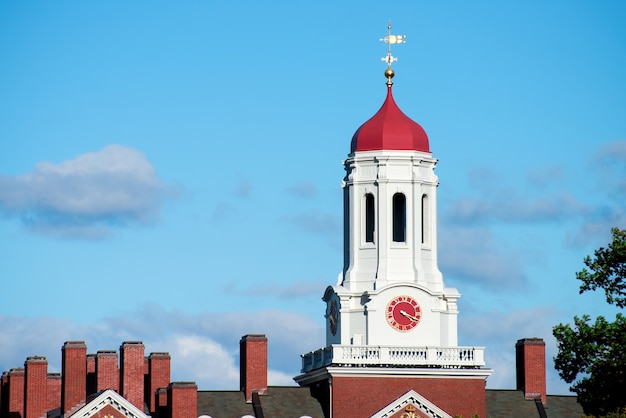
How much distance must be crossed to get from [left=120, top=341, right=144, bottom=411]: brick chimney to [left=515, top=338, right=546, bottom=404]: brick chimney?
1917cm

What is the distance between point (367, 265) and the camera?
110 m

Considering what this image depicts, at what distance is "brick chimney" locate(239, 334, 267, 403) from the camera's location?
110 metres

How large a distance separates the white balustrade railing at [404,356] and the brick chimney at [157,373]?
776 cm

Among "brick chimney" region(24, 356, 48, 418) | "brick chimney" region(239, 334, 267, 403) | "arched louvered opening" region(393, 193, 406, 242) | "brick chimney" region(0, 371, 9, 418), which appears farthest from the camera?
"brick chimney" region(0, 371, 9, 418)

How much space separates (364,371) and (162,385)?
406 inches

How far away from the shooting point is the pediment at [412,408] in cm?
10731

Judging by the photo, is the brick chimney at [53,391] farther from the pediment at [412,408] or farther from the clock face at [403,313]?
the clock face at [403,313]

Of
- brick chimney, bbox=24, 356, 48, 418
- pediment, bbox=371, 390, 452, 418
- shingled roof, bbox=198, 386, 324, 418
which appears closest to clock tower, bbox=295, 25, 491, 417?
pediment, bbox=371, 390, 452, 418

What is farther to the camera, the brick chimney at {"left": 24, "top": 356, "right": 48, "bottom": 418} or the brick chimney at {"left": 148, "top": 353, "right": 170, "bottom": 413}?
the brick chimney at {"left": 24, "top": 356, "right": 48, "bottom": 418}

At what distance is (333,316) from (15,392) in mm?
17885

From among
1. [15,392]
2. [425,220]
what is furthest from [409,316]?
[15,392]

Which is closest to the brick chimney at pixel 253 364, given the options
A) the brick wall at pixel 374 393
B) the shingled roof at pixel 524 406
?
the brick wall at pixel 374 393

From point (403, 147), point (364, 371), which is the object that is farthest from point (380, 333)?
point (403, 147)

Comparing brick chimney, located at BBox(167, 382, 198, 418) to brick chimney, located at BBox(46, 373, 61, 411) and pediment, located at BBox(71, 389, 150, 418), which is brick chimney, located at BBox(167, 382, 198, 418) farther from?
brick chimney, located at BBox(46, 373, 61, 411)
